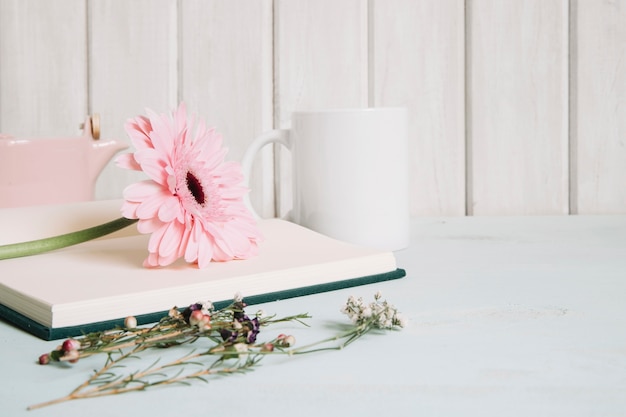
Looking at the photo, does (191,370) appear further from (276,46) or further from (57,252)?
(276,46)

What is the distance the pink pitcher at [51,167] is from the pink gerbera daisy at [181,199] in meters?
0.19

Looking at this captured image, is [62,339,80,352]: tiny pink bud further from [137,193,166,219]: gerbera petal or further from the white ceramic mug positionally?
the white ceramic mug

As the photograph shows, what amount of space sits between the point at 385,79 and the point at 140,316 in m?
0.61

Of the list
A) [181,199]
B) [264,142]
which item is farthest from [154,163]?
[264,142]

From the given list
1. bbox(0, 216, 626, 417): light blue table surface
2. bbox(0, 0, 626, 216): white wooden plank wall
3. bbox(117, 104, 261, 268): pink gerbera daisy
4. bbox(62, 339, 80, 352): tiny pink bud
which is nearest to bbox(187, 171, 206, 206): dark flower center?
bbox(117, 104, 261, 268): pink gerbera daisy

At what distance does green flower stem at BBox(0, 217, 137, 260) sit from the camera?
62 cm

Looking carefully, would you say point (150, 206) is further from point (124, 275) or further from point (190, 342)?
point (190, 342)

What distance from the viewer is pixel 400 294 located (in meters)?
0.58

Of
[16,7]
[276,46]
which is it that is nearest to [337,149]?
[276,46]

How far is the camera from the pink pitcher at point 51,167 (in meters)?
0.73

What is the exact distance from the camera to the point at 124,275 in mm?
560

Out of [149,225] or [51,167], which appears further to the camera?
[51,167]

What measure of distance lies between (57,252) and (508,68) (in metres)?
0.62

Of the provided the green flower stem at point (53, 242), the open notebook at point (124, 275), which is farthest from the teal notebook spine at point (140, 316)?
the green flower stem at point (53, 242)
